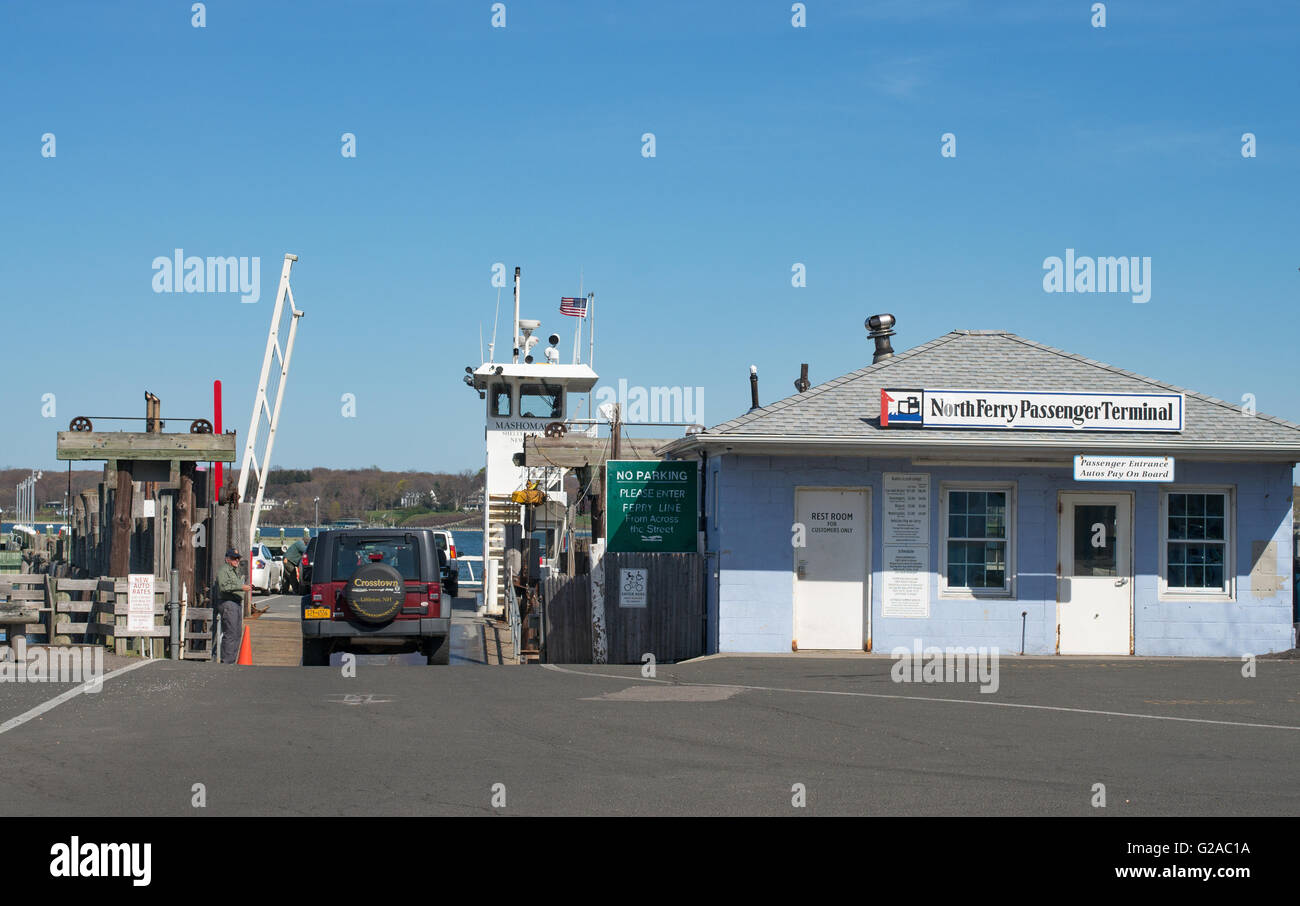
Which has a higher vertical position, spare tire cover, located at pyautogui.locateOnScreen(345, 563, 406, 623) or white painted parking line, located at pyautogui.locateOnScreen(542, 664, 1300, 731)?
spare tire cover, located at pyautogui.locateOnScreen(345, 563, 406, 623)

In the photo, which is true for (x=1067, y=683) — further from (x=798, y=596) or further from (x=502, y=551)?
(x=502, y=551)

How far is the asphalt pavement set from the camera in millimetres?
8688

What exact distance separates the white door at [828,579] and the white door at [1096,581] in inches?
110

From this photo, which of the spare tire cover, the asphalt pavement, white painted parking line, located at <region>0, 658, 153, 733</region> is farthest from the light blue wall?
white painted parking line, located at <region>0, 658, 153, 733</region>

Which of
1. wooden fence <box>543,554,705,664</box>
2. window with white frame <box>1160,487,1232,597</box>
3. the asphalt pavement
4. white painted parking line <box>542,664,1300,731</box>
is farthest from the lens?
wooden fence <box>543,554,705,664</box>

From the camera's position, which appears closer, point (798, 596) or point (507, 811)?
point (507, 811)

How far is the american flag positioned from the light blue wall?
1767 cm

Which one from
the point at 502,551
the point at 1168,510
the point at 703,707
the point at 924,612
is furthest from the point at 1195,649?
the point at 502,551

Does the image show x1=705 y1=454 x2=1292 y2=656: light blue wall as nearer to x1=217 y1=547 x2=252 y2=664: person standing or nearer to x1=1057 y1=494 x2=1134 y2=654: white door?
x1=1057 y1=494 x2=1134 y2=654: white door

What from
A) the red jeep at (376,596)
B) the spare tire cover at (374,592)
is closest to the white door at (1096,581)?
the red jeep at (376,596)

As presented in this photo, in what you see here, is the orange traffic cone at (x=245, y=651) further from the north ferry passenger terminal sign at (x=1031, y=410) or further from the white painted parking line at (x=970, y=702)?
the north ferry passenger terminal sign at (x=1031, y=410)
